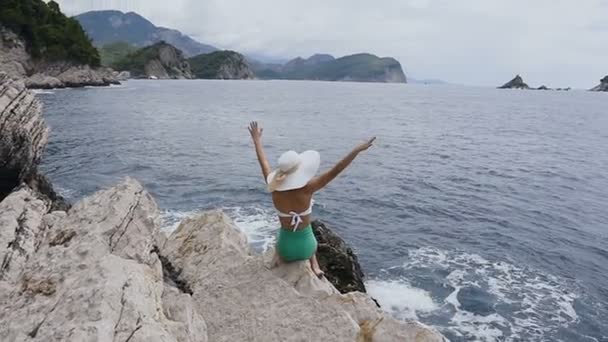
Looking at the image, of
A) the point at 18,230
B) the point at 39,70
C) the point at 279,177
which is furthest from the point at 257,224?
the point at 39,70

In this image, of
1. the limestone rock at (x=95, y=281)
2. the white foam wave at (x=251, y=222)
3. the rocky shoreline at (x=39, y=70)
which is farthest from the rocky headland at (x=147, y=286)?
the rocky shoreline at (x=39, y=70)

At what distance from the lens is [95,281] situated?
660cm

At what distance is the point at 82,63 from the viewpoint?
448 ft

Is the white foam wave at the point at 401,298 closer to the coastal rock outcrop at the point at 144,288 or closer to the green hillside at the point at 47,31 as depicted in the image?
the coastal rock outcrop at the point at 144,288

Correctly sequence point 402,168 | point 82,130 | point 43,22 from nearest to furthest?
1. point 402,168
2. point 82,130
3. point 43,22

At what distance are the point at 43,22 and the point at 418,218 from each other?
13281cm

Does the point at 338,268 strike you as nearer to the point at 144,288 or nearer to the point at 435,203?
the point at 144,288

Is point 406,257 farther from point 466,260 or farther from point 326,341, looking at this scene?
point 326,341

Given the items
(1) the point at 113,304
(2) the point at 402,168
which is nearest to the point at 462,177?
(2) the point at 402,168

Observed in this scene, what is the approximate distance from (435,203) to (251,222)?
1251 cm

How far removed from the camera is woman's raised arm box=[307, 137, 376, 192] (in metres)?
8.18

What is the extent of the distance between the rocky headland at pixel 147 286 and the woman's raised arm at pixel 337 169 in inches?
73.9

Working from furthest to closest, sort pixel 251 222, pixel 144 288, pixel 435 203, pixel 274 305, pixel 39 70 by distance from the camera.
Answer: pixel 39 70
pixel 435 203
pixel 251 222
pixel 274 305
pixel 144 288

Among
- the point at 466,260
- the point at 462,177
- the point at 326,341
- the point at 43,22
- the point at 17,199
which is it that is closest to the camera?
the point at 326,341
